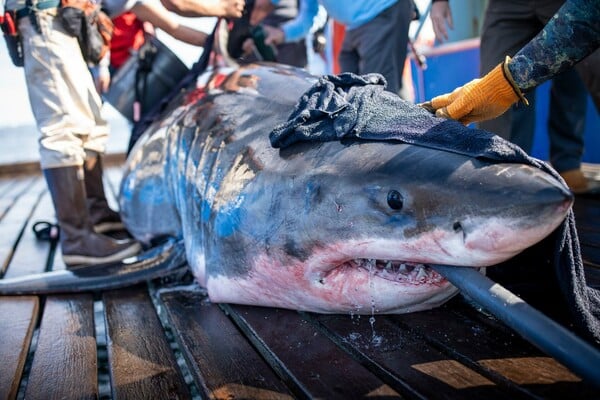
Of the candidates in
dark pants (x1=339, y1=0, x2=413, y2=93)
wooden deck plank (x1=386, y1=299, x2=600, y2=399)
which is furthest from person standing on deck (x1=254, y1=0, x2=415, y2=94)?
wooden deck plank (x1=386, y1=299, x2=600, y2=399)

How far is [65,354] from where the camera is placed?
5.82 ft

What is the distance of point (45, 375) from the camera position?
1.63 m

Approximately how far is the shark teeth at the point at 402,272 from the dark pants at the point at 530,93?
1.52 m

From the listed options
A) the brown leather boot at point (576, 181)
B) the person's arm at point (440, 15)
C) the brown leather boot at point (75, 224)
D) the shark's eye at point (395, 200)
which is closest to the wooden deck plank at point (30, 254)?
the brown leather boot at point (75, 224)

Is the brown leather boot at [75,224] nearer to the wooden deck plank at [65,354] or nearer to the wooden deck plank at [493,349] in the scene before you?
the wooden deck plank at [65,354]

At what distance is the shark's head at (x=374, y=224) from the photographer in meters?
1.22

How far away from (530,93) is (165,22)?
2.31 metres

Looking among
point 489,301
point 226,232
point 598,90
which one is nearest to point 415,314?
point 489,301

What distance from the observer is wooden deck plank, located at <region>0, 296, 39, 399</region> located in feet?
5.29

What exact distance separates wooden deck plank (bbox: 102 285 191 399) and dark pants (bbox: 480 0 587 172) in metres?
2.04

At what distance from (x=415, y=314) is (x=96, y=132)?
2339mm

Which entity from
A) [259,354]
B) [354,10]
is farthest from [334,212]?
[354,10]

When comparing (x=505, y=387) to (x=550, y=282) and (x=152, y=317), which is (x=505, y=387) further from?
(x=152, y=317)

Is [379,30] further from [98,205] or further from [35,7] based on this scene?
[98,205]
